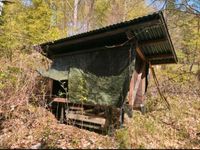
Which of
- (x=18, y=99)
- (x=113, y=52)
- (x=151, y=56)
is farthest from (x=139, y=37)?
(x=18, y=99)

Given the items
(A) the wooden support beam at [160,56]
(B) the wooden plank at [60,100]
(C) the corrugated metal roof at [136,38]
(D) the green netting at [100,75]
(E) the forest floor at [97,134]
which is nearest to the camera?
(E) the forest floor at [97,134]

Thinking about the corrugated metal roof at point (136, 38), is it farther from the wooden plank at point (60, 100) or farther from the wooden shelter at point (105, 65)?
the wooden plank at point (60, 100)

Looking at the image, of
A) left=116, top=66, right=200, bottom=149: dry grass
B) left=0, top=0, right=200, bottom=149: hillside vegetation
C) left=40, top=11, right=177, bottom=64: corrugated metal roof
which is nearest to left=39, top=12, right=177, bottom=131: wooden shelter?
left=40, top=11, right=177, bottom=64: corrugated metal roof

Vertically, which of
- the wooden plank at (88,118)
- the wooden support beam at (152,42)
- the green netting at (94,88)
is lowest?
the wooden plank at (88,118)

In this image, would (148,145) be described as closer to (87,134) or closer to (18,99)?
(87,134)

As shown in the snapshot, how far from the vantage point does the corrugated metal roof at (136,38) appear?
6.97 metres

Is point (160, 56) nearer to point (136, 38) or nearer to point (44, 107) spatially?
point (136, 38)

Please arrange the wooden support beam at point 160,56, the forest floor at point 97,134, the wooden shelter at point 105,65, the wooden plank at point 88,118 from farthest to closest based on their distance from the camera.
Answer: the wooden support beam at point 160,56 → the wooden plank at point 88,118 → the wooden shelter at point 105,65 → the forest floor at point 97,134

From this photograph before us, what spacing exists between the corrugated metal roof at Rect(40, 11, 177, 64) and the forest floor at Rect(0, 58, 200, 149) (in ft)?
7.80

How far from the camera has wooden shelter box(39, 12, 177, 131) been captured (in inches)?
298

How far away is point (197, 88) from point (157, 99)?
12.9ft

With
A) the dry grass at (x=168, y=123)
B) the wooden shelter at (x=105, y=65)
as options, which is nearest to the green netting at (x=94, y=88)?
the wooden shelter at (x=105, y=65)

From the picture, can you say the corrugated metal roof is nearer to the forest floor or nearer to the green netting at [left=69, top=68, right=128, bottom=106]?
the green netting at [left=69, top=68, right=128, bottom=106]

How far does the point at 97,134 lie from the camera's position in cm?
771
